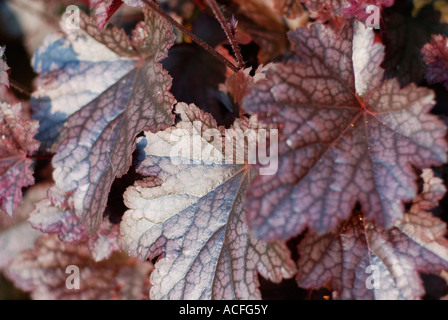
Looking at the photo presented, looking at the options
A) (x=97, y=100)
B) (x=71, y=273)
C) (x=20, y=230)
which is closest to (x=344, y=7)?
(x=97, y=100)

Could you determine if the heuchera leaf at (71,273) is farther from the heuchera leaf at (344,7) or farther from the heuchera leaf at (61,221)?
the heuchera leaf at (344,7)

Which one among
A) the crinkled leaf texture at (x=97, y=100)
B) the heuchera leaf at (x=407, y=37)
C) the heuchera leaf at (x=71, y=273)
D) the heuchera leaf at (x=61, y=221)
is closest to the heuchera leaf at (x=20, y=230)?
the heuchera leaf at (x=71, y=273)

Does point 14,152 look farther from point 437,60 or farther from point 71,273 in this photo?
point 437,60

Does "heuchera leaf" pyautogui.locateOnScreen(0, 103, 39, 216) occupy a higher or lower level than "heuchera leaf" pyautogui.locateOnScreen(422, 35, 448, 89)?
lower

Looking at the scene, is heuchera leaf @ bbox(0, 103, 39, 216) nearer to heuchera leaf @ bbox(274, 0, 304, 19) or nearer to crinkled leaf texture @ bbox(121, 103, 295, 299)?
crinkled leaf texture @ bbox(121, 103, 295, 299)

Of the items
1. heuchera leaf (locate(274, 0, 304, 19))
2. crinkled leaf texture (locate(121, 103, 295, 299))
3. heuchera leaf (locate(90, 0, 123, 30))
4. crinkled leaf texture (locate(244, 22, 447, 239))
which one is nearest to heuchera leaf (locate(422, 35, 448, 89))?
crinkled leaf texture (locate(244, 22, 447, 239))

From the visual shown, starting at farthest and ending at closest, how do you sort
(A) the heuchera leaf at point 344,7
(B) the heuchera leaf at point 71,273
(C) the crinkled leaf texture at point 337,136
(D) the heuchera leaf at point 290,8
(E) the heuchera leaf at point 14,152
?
(B) the heuchera leaf at point 71,273 → (D) the heuchera leaf at point 290,8 → (E) the heuchera leaf at point 14,152 → (A) the heuchera leaf at point 344,7 → (C) the crinkled leaf texture at point 337,136
